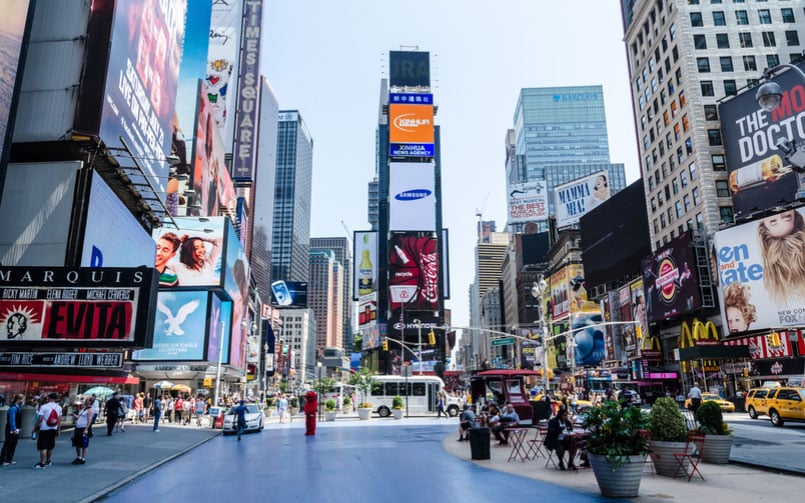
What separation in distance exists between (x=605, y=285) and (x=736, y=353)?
38110mm

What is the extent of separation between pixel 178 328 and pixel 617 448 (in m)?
49.3

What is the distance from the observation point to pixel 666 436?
40.1 feet

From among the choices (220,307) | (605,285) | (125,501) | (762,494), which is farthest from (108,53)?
(605,285)

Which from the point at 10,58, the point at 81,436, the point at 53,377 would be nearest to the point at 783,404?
the point at 81,436

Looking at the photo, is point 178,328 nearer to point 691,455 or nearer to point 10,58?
point 10,58

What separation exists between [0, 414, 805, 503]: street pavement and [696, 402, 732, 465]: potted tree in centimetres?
43

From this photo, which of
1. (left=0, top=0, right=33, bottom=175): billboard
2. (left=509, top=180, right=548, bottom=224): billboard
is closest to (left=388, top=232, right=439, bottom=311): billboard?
(left=509, top=180, right=548, bottom=224): billboard

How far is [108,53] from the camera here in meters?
26.7

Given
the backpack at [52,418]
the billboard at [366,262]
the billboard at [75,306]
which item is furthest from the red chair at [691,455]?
the billboard at [366,262]

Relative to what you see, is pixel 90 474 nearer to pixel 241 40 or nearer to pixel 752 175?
pixel 752 175

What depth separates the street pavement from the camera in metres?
10.6

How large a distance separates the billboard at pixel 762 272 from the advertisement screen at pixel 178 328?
47.7 meters

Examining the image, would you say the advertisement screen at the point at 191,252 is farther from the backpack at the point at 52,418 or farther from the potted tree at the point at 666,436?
the potted tree at the point at 666,436

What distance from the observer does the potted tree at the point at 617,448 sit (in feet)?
32.8
